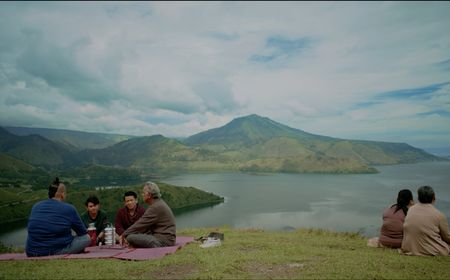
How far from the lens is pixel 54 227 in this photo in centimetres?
967

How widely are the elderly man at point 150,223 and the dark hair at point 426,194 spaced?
7320 millimetres

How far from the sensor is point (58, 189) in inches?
384

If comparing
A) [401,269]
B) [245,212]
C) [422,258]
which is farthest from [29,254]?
[245,212]

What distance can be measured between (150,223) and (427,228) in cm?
800

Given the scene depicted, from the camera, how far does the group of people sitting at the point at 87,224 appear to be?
9.61m

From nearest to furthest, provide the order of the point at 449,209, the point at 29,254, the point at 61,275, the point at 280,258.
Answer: the point at 61,275
the point at 280,258
the point at 29,254
the point at 449,209

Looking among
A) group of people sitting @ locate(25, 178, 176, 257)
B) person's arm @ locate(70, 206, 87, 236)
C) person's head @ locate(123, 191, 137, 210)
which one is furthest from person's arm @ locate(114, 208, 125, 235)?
person's arm @ locate(70, 206, 87, 236)

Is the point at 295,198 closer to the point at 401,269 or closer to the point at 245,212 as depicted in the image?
the point at 245,212

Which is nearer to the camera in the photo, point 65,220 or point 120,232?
point 65,220

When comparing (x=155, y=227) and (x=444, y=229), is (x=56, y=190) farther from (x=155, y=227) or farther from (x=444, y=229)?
(x=444, y=229)

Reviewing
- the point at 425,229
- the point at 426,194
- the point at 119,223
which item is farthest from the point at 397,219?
the point at 119,223

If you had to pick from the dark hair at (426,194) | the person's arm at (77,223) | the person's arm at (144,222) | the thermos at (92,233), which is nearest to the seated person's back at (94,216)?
the thermos at (92,233)

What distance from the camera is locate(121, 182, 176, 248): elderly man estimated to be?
10.9 m

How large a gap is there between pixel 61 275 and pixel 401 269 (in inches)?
302
